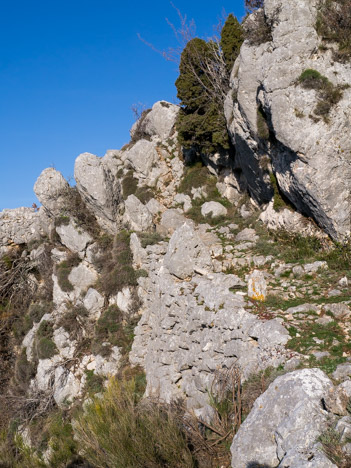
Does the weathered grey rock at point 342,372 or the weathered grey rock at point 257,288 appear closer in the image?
the weathered grey rock at point 342,372

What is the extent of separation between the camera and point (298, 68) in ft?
40.3

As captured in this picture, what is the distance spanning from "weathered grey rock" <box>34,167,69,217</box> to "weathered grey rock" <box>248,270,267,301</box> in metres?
14.7

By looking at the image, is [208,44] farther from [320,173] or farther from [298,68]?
[320,173]

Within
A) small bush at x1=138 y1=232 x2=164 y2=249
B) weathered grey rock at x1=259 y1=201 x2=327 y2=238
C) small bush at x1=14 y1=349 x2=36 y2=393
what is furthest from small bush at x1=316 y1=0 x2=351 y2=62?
small bush at x1=14 y1=349 x2=36 y2=393

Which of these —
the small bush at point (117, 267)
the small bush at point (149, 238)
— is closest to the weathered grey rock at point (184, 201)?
the small bush at point (149, 238)

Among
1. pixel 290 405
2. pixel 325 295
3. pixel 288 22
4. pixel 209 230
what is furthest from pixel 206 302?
pixel 288 22

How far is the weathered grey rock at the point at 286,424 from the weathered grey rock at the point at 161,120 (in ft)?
70.2

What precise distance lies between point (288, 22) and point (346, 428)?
13.7 meters

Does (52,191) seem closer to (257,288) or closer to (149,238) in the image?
(149,238)

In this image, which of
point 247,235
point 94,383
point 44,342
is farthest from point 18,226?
point 247,235

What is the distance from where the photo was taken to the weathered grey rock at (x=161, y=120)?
2481 centimetres

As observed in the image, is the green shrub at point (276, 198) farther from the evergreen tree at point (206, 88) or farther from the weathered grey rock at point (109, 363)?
the weathered grey rock at point (109, 363)

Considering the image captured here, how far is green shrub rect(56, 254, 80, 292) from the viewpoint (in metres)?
19.2

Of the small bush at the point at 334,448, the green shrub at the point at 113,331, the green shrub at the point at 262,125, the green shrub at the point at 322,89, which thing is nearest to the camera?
the small bush at the point at 334,448
